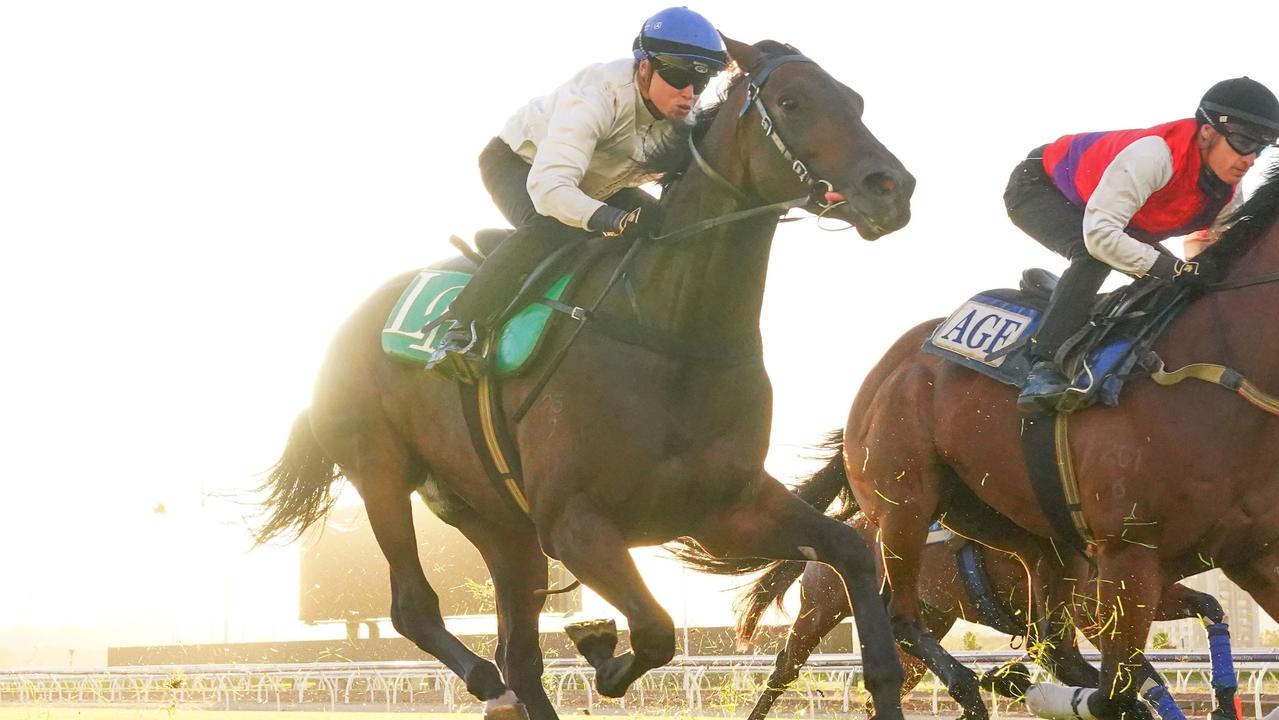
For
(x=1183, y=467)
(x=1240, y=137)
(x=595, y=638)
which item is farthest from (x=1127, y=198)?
(x=595, y=638)

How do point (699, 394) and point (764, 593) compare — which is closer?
point (699, 394)

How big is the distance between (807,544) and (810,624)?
3.68m

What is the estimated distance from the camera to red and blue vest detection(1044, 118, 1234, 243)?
591 centimetres

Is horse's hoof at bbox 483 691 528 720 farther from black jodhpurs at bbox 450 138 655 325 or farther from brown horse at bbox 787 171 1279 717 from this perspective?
brown horse at bbox 787 171 1279 717

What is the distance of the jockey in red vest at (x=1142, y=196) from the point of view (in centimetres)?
573

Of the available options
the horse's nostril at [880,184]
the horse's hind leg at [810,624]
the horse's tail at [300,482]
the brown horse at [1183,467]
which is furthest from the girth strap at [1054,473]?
the horse's tail at [300,482]

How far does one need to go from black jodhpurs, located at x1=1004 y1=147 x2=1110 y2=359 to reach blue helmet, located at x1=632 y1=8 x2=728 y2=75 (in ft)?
7.24

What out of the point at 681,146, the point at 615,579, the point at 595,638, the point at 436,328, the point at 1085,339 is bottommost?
the point at 595,638

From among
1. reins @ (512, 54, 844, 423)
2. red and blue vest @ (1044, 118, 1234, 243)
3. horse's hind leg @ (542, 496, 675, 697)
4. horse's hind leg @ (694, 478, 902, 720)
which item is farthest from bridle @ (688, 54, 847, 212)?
red and blue vest @ (1044, 118, 1234, 243)

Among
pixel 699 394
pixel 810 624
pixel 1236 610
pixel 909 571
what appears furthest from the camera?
pixel 1236 610

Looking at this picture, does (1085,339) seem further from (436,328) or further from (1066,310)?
(436,328)

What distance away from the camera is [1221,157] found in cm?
582

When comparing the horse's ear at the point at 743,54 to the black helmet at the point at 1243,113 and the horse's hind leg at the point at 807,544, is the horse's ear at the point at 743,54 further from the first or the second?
the black helmet at the point at 1243,113

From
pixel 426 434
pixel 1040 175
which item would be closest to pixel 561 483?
pixel 426 434
